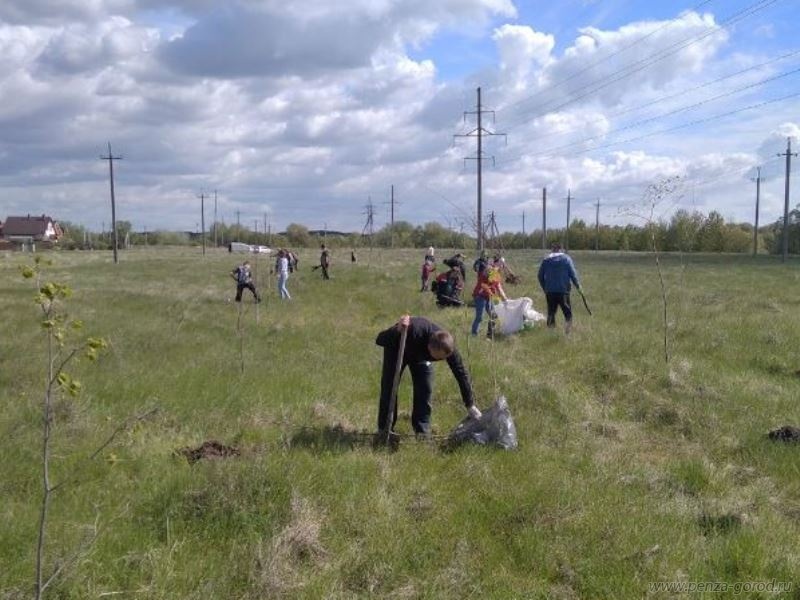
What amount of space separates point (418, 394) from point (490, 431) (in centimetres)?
81

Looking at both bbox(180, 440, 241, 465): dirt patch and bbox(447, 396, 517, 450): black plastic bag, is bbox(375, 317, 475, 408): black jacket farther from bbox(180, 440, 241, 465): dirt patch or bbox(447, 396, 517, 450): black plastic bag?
bbox(180, 440, 241, 465): dirt patch

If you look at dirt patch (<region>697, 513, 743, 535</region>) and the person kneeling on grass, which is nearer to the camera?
dirt patch (<region>697, 513, 743, 535</region>)

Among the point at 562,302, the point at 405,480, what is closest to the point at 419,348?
the point at 405,480

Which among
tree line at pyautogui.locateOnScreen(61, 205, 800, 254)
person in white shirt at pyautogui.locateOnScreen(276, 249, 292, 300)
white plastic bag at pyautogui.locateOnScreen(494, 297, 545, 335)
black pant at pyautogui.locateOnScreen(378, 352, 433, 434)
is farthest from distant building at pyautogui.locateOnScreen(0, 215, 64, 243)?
black pant at pyautogui.locateOnScreen(378, 352, 433, 434)

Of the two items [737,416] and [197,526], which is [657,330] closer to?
[737,416]

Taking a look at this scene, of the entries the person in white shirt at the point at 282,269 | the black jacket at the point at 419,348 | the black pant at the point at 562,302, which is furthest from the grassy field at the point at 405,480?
the person in white shirt at the point at 282,269

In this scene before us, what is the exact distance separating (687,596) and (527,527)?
1.11m

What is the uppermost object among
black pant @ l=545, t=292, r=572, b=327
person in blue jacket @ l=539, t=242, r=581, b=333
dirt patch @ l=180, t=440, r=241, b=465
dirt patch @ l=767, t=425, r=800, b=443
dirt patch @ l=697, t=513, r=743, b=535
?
person in blue jacket @ l=539, t=242, r=581, b=333

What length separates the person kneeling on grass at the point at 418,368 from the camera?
7.00 metres

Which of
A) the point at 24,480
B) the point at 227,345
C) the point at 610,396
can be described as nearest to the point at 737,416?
the point at 610,396

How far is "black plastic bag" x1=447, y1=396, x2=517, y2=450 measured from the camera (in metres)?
6.77

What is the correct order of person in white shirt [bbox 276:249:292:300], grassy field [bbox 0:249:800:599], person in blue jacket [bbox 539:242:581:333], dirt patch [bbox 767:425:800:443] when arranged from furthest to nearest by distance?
person in white shirt [bbox 276:249:292:300]
person in blue jacket [bbox 539:242:581:333]
dirt patch [bbox 767:425:800:443]
grassy field [bbox 0:249:800:599]

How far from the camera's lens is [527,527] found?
505 cm

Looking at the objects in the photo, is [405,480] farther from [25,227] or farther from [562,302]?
[25,227]
